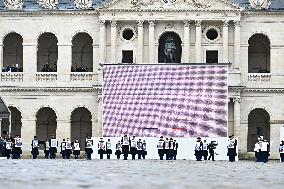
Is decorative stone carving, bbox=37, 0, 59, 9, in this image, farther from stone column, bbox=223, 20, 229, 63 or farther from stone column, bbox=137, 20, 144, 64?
stone column, bbox=223, 20, 229, 63

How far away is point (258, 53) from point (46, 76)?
15.6 meters

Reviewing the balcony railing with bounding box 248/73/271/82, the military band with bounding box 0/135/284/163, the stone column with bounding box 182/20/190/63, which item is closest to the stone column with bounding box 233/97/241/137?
the balcony railing with bounding box 248/73/271/82

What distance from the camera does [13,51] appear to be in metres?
63.8

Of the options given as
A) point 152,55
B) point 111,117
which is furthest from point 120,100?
point 152,55

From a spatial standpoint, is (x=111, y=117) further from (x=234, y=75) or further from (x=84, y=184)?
(x=84, y=184)

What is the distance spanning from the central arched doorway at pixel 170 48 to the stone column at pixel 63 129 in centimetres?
801

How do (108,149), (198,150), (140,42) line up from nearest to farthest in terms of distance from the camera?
1. (198,150)
2. (108,149)
3. (140,42)

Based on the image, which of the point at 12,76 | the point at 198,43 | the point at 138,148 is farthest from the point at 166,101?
the point at 12,76

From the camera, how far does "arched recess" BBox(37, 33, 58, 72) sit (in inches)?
2490

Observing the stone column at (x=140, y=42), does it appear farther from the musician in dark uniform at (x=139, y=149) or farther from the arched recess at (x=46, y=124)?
the musician in dark uniform at (x=139, y=149)

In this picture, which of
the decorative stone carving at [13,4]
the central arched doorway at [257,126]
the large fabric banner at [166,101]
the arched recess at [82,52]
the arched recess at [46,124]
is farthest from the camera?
the arched recess at [46,124]

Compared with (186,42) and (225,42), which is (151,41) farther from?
(225,42)

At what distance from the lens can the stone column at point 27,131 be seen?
60375mm

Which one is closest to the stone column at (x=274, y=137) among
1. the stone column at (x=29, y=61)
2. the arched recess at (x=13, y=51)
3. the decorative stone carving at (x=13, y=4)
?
the stone column at (x=29, y=61)
